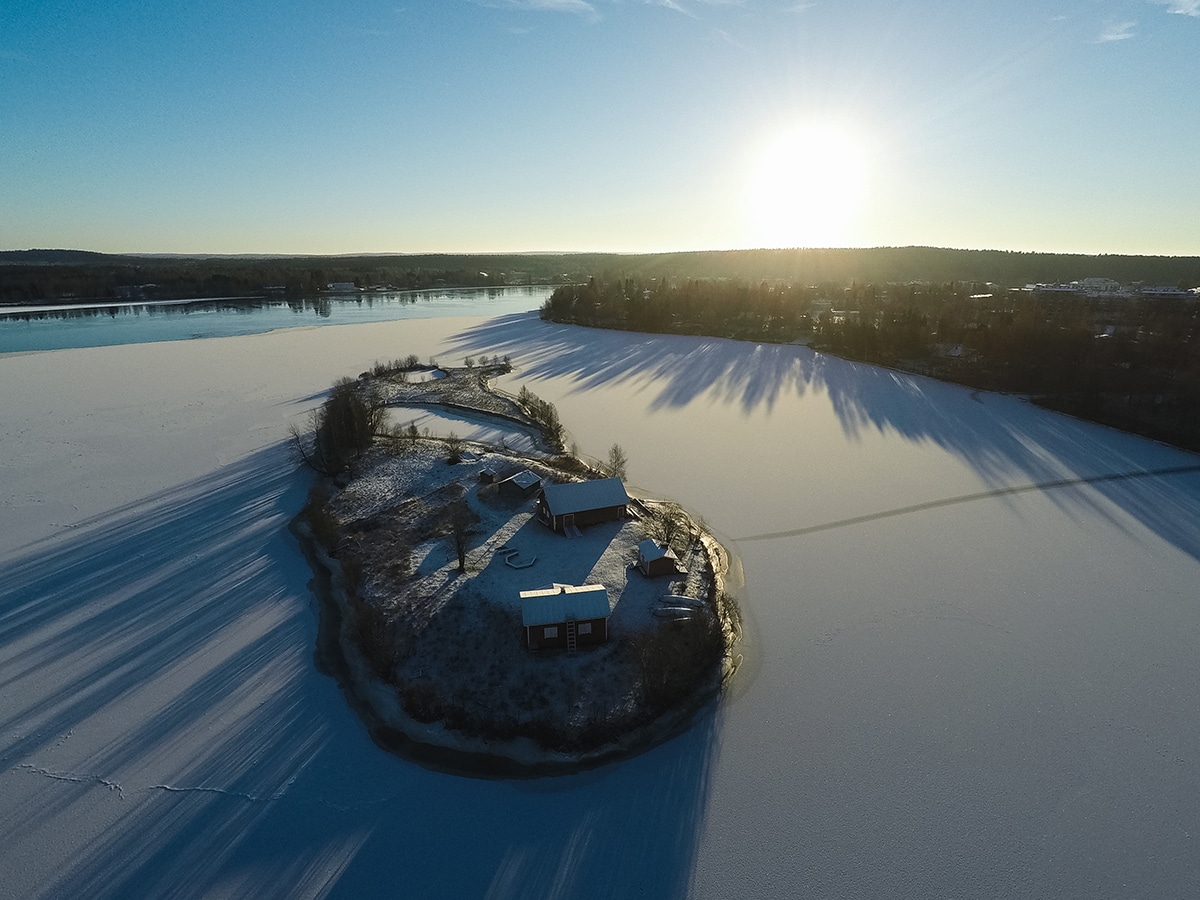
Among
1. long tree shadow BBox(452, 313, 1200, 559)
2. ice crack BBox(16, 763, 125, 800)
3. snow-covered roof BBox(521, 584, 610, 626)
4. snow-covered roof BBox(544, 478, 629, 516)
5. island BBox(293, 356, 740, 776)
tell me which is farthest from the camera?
long tree shadow BBox(452, 313, 1200, 559)

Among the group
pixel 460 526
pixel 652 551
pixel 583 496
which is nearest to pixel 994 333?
pixel 583 496

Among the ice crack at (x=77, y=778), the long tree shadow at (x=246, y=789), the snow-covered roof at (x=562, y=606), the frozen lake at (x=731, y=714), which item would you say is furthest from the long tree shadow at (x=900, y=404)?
the ice crack at (x=77, y=778)

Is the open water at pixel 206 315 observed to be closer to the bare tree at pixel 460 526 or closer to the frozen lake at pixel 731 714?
the frozen lake at pixel 731 714

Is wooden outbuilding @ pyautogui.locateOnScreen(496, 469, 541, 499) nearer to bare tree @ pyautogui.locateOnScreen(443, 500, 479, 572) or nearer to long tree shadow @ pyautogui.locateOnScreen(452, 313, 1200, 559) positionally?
bare tree @ pyautogui.locateOnScreen(443, 500, 479, 572)

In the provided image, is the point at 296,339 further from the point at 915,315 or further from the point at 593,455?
the point at 915,315

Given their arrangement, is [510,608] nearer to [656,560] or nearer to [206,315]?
[656,560]

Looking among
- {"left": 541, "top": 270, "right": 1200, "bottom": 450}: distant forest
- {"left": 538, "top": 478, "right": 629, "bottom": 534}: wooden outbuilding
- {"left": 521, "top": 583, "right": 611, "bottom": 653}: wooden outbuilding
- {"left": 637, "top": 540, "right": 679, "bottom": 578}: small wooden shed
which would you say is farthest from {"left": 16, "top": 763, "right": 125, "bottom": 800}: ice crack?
{"left": 541, "top": 270, "right": 1200, "bottom": 450}: distant forest

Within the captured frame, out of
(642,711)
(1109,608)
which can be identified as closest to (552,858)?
(642,711)
